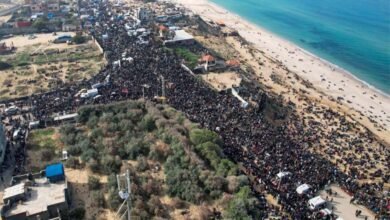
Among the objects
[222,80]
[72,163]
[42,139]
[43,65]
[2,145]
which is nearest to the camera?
[72,163]

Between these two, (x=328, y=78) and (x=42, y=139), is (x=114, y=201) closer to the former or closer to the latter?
(x=42, y=139)

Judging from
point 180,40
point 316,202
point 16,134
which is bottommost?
point 316,202

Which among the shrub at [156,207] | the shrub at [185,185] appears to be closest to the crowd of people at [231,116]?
the shrub at [185,185]

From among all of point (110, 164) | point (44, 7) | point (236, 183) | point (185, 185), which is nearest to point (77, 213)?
point (110, 164)

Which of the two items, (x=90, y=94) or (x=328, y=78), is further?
(x=328, y=78)

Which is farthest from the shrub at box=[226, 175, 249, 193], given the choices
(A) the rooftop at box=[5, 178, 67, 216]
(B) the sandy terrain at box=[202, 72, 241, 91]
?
(B) the sandy terrain at box=[202, 72, 241, 91]

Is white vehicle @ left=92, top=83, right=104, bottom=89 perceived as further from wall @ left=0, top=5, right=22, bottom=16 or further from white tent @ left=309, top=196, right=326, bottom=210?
wall @ left=0, top=5, right=22, bottom=16

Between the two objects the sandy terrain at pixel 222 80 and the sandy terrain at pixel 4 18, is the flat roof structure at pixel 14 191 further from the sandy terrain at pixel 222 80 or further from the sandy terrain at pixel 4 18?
the sandy terrain at pixel 4 18
